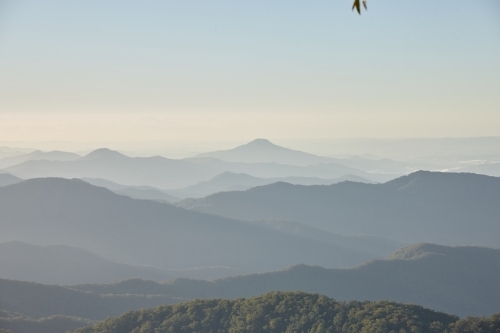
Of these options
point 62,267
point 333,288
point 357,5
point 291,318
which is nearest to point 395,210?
point 333,288

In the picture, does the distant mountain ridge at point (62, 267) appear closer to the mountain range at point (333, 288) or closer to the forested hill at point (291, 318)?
the mountain range at point (333, 288)

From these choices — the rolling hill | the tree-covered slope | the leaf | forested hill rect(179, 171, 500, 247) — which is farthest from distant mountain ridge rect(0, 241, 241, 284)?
the leaf

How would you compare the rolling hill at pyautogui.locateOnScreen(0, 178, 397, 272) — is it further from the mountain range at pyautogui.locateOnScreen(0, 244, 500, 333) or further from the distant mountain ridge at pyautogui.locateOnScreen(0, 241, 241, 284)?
the mountain range at pyautogui.locateOnScreen(0, 244, 500, 333)

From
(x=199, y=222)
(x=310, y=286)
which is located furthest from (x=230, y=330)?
(x=199, y=222)

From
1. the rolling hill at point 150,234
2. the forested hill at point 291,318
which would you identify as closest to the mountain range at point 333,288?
the forested hill at point 291,318

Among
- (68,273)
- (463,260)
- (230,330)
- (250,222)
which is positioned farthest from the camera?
(250,222)

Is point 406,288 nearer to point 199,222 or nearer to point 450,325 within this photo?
point 450,325
